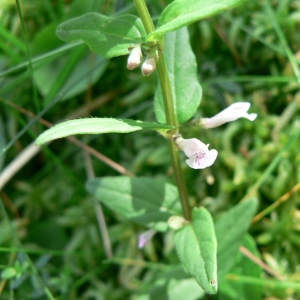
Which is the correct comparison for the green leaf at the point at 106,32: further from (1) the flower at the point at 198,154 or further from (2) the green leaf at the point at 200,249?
(2) the green leaf at the point at 200,249

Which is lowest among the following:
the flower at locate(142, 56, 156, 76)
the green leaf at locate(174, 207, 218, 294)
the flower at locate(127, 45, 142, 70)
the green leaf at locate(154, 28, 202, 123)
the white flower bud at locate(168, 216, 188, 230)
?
the white flower bud at locate(168, 216, 188, 230)

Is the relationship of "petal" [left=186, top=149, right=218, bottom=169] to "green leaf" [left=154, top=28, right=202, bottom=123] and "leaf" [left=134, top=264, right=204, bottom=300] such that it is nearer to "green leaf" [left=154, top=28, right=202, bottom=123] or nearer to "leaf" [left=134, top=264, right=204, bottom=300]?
"green leaf" [left=154, top=28, right=202, bottom=123]

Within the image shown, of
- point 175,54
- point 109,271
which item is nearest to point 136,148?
point 109,271

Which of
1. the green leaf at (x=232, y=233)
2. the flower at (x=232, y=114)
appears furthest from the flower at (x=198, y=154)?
the green leaf at (x=232, y=233)

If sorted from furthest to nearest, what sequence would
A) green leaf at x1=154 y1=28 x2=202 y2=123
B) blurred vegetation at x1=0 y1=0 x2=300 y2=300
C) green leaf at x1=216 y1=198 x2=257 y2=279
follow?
1. blurred vegetation at x1=0 y1=0 x2=300 y2=300
2. green leaf at x1=216 y1=198 x2=257 y2=279
3. green leaf at x1=154 y1=28 x2=202 y2=123

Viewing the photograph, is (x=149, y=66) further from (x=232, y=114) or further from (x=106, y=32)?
(x=232, y=114)

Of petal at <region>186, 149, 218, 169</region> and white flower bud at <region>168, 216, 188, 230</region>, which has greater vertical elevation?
petal at <region>186, 149, 218, 169</region>

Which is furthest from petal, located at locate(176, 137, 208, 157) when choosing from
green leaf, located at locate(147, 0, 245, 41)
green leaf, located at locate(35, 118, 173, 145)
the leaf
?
the leaf

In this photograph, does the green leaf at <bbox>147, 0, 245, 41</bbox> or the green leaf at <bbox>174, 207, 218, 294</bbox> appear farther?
the green leaf at <bbox>174, 207, 218, 294</bbox>
